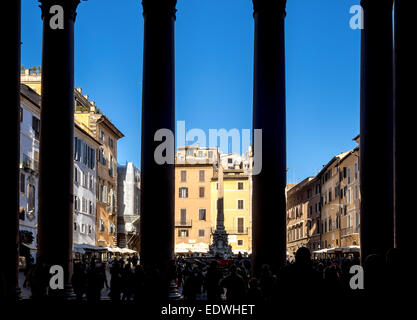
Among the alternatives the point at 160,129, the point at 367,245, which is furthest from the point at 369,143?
the point at 160,129

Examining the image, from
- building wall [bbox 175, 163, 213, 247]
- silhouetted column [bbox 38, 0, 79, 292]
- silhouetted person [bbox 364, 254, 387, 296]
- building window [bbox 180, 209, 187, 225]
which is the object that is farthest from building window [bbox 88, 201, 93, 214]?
silhouetted person [bbox 364, 254, 387, 296]

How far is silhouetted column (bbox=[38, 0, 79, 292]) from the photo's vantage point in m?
22.4

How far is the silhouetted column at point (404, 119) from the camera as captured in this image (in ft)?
61.7

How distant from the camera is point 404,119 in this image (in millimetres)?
19250

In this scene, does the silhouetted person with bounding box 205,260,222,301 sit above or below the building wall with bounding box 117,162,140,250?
below

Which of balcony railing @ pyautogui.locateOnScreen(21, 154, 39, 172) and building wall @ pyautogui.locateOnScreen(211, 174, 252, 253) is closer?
balcony railing @ pyautogui.locateOnScreen(21, 154, 39, 172)

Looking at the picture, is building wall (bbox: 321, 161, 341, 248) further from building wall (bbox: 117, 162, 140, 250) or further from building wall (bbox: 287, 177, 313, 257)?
building wall (bbox: 117, 162, 140, 250)

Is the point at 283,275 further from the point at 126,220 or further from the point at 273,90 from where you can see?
the point at 126,220

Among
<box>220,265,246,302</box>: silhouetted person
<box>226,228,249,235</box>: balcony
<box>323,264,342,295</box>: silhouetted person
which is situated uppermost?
<box>226,228,249,235</box>: balcony

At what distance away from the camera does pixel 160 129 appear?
2189 centimetres

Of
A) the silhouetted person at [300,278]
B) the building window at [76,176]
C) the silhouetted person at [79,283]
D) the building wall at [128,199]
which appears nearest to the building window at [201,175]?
the building wall at [128,199]
